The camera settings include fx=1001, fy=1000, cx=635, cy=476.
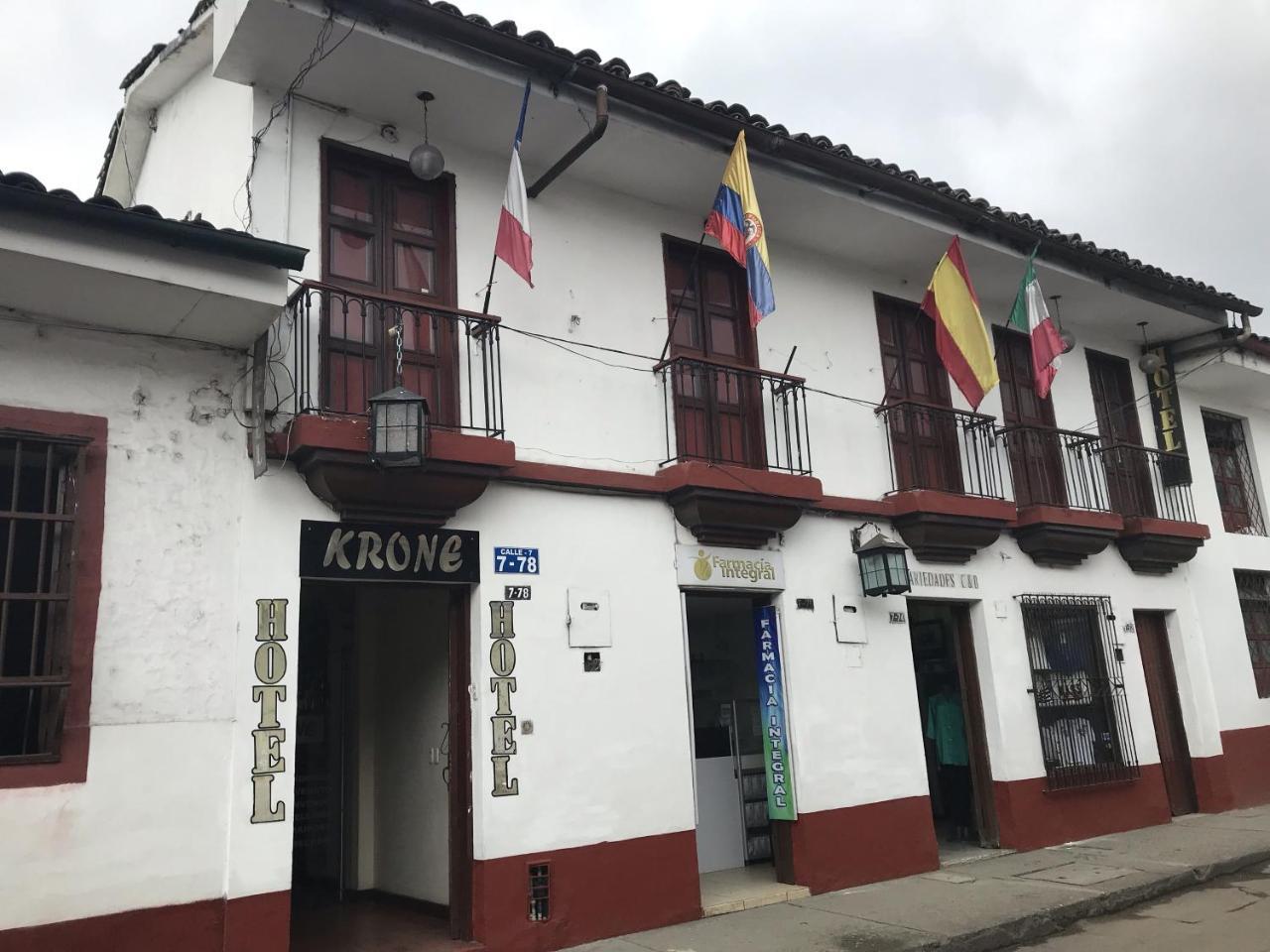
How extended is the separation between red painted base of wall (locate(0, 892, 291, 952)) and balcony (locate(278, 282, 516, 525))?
2.46 meters

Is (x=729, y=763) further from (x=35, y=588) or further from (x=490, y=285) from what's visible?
(x=35, y=588)

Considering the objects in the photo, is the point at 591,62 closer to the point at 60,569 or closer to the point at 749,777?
the point at 60,569

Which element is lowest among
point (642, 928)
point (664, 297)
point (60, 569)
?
point (642, 928)

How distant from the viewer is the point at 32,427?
5.88 meters

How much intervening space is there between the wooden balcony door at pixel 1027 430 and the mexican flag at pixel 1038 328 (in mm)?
1035

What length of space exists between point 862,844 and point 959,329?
4.90 metres

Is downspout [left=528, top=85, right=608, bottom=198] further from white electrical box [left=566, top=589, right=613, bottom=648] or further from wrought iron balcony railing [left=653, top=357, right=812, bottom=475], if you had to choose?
white electrical box [left=566, top=589, right=613, bottom=648]

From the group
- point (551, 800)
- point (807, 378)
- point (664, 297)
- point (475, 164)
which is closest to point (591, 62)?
point (475, 164)

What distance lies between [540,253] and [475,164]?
875mm

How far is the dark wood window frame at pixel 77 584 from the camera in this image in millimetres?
5543

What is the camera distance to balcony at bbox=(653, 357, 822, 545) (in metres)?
8.31


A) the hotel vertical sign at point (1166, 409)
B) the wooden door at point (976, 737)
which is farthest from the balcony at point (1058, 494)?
the hotel vertical sign at point (1166, 409)

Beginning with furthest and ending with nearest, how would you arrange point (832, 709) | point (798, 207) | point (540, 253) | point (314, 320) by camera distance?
point (798, 207) → point (832, 709) → point (540, 253) → point (314, 320)

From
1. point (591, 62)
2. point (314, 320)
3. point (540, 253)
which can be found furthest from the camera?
point (540, 253)
